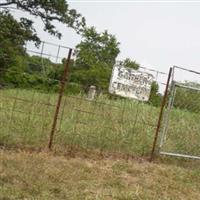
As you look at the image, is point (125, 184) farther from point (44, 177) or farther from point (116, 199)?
point (44, 177)

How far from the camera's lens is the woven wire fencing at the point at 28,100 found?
8.15m

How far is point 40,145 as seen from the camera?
8.14m

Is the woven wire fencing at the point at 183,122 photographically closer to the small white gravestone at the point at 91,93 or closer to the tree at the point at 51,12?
the small white gravestone at the point at 91,93

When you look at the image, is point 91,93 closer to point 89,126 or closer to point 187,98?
point 89,126

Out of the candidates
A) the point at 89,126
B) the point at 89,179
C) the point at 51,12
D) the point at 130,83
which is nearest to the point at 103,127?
the point at 89,126

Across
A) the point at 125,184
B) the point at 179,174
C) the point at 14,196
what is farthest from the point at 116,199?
the point at 179,174

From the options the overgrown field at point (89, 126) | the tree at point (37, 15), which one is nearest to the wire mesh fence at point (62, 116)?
the overgrown field at point (89, 126)

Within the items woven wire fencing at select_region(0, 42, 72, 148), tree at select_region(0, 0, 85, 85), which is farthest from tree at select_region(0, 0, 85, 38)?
woven wire fencing at select_region(0, 42, 72, 148)

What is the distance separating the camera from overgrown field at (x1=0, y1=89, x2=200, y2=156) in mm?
8680

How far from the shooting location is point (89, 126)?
9734 millimetres

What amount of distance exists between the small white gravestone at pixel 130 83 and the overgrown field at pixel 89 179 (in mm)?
1213

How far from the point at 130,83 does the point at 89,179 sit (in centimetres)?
236

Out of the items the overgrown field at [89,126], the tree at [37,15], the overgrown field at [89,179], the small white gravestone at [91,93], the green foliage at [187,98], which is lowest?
the overgrown field at [89,179]

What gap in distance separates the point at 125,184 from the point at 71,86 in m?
3.49
